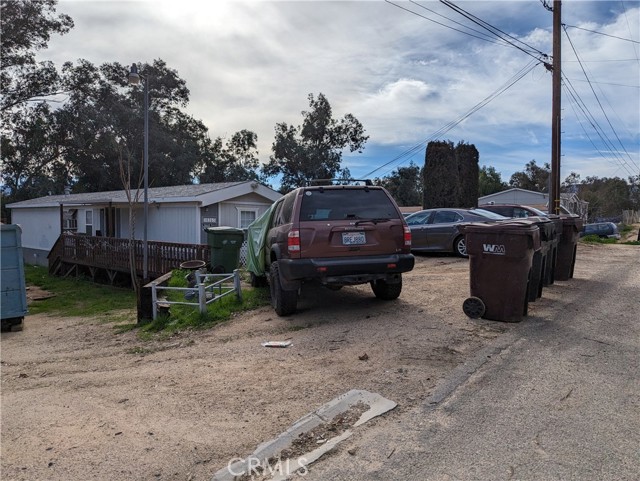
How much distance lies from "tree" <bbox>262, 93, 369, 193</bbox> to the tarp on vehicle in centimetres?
3245

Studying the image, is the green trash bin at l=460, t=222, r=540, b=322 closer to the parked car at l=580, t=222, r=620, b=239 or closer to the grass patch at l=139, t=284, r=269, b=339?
the grass patch at l=139, t=284, r=269, b=339

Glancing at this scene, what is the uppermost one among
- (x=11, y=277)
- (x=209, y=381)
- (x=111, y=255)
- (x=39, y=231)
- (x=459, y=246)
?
(x=39, y=231)

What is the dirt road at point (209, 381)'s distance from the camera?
3199 mm

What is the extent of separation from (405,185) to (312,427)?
5255cm

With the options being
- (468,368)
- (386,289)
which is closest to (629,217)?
(386,289)

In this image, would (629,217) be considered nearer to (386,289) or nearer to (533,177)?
(533,177)

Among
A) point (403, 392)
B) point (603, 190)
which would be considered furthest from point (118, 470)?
point (603, 190)

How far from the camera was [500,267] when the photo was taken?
5832 millimetres

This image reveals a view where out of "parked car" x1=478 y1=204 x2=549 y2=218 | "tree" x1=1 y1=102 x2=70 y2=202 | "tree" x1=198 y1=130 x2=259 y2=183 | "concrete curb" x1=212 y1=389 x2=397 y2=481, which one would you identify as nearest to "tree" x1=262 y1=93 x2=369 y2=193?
"tree" x1=198 y1=130 x2=259 y2=183

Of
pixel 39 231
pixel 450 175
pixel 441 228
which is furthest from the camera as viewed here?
pixel 39 231

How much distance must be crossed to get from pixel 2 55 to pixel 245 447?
107 feet

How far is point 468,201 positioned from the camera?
2227 centimetres

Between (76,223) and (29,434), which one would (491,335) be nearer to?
(29,434)

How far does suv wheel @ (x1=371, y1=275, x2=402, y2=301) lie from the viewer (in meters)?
7.27
